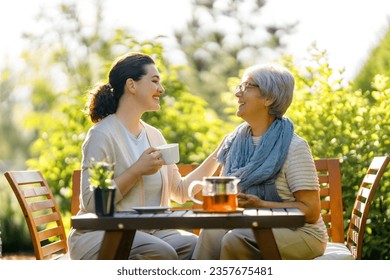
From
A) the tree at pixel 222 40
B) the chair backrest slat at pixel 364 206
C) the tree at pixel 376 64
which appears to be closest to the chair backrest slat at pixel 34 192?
the chair backrest slat at pixel 364 206

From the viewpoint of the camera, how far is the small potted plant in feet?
10.3

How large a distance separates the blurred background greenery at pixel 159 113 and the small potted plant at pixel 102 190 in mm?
1000

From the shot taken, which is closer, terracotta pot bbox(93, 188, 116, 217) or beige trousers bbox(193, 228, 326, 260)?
terracotta pot bbox(93, 188, 116, 217)

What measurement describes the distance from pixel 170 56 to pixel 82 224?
542 cm

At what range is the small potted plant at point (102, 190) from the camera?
3.12 m

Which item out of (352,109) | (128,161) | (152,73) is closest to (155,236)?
(128,161)

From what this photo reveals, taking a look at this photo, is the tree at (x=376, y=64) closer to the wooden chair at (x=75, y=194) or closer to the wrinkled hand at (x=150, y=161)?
the wooden chair at (x=75, y=194)

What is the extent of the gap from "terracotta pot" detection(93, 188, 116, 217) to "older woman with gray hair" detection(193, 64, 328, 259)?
1.99 feet

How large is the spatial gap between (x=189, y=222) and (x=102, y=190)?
37 cm

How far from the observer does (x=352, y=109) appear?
5.53 meters

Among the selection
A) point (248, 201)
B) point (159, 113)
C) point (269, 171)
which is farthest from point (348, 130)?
point (248, 201)

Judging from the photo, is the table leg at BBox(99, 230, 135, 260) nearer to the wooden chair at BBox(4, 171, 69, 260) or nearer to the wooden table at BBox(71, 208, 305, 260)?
the wooden table at BBox(71, 208, 305, 260)

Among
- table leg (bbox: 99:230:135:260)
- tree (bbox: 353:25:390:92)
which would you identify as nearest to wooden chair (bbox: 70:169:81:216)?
table leg (bbox: 99:230:135:260)
